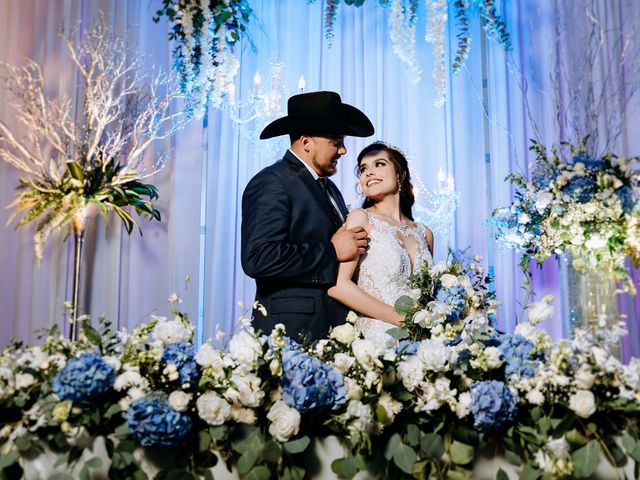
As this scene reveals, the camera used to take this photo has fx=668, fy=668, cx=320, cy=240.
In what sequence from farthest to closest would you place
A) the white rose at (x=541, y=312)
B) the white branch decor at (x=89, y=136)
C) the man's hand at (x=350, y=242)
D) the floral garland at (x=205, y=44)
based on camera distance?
the floral garland at (x=205, y=44), the white branch decor at (x=89, y=136), the man's hand at (x=350, y=242), the white rose at (x=541, y=312)

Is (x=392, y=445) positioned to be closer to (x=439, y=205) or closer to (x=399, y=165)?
(x=399, y=165)

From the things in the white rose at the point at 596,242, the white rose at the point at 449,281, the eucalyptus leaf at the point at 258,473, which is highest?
the white rose at the point at 596,242

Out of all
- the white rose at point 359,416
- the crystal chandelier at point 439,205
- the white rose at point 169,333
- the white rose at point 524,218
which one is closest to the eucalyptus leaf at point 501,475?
the white rose at point 359,416

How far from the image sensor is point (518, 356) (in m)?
1.36

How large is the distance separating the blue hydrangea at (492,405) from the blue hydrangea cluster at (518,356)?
56 millimetres

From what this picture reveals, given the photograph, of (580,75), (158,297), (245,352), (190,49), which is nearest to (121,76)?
(190,49)

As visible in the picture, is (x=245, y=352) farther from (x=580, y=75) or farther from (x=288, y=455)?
(x=580, y=75)

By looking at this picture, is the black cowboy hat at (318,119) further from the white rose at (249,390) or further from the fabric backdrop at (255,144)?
the white rose at (249,390)

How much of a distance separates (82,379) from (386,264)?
1.68 metres

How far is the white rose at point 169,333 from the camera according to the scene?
54.5 inches

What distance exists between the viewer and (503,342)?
4.60 feet

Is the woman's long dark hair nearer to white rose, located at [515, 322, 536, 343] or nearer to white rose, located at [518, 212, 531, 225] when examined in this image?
white rose, located at [518, 212, 531, 225]

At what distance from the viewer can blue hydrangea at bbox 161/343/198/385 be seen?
1.31 meters

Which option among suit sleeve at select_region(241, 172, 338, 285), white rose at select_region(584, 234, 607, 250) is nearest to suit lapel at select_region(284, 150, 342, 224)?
suit sleeve at select_region(241, 172, 338, 285)
